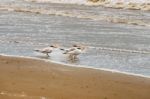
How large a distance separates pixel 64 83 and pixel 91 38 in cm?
971

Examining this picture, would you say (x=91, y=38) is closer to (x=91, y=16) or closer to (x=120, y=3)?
(x=91, y=16)

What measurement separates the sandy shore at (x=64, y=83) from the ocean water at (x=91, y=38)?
1.40m

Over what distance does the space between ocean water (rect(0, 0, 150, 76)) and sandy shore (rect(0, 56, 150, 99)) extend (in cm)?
140

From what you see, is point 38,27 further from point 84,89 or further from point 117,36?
point 84,89

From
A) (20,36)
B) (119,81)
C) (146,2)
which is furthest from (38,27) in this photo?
(146,2)

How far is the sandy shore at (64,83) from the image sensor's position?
9133 millimetres

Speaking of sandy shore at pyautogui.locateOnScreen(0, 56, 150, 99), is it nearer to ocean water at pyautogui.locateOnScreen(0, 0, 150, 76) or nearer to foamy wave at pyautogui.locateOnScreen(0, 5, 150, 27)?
ocean water at pyautogui.locateOnScreen(0, 0, 150, 76)

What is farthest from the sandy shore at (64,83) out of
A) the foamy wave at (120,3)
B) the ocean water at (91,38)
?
the foamy wave at (120,3)

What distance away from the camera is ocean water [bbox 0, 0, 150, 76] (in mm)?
14227

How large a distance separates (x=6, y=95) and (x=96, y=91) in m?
1.74

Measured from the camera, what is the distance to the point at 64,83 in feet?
33.0

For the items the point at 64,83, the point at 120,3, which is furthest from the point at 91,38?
the point at 120,3

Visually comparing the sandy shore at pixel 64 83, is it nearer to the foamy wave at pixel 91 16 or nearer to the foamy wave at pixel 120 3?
the foamy wave at pixel 91 16

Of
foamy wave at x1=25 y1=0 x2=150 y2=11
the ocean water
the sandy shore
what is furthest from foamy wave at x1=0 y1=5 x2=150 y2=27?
the sandy shore
